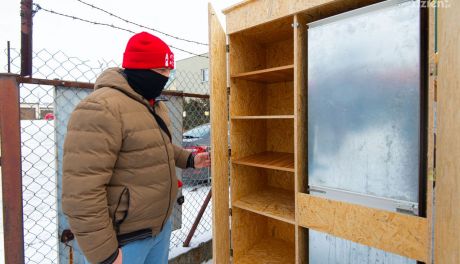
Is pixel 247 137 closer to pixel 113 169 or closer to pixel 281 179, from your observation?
pixel 281 179

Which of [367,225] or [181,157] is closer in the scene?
[367,225]

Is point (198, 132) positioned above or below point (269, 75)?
below

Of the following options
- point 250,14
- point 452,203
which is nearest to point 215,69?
point 250,14

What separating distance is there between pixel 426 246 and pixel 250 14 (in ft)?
5.74

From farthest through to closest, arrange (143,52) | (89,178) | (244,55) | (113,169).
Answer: (244,55), (143,52), (113,169), (89,178)

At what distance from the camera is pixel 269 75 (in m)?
2.13

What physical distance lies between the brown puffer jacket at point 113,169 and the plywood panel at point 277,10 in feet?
3.51

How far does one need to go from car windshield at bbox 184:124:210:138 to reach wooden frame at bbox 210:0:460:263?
1.61 meters

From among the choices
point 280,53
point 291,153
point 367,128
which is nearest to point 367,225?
point 367,128

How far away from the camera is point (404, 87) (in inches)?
50.0

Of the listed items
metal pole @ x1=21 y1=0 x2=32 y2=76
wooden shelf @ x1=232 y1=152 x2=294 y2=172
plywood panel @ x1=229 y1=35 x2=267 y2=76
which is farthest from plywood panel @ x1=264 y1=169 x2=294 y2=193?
metal pole @ x1=21 y1=0 x2=32 y2=76

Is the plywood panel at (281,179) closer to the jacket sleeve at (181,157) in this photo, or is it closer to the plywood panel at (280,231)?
the plywood panel at (280,231)

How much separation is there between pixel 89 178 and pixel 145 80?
1.74 feet

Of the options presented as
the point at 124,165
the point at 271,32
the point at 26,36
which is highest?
the point at 271,32
